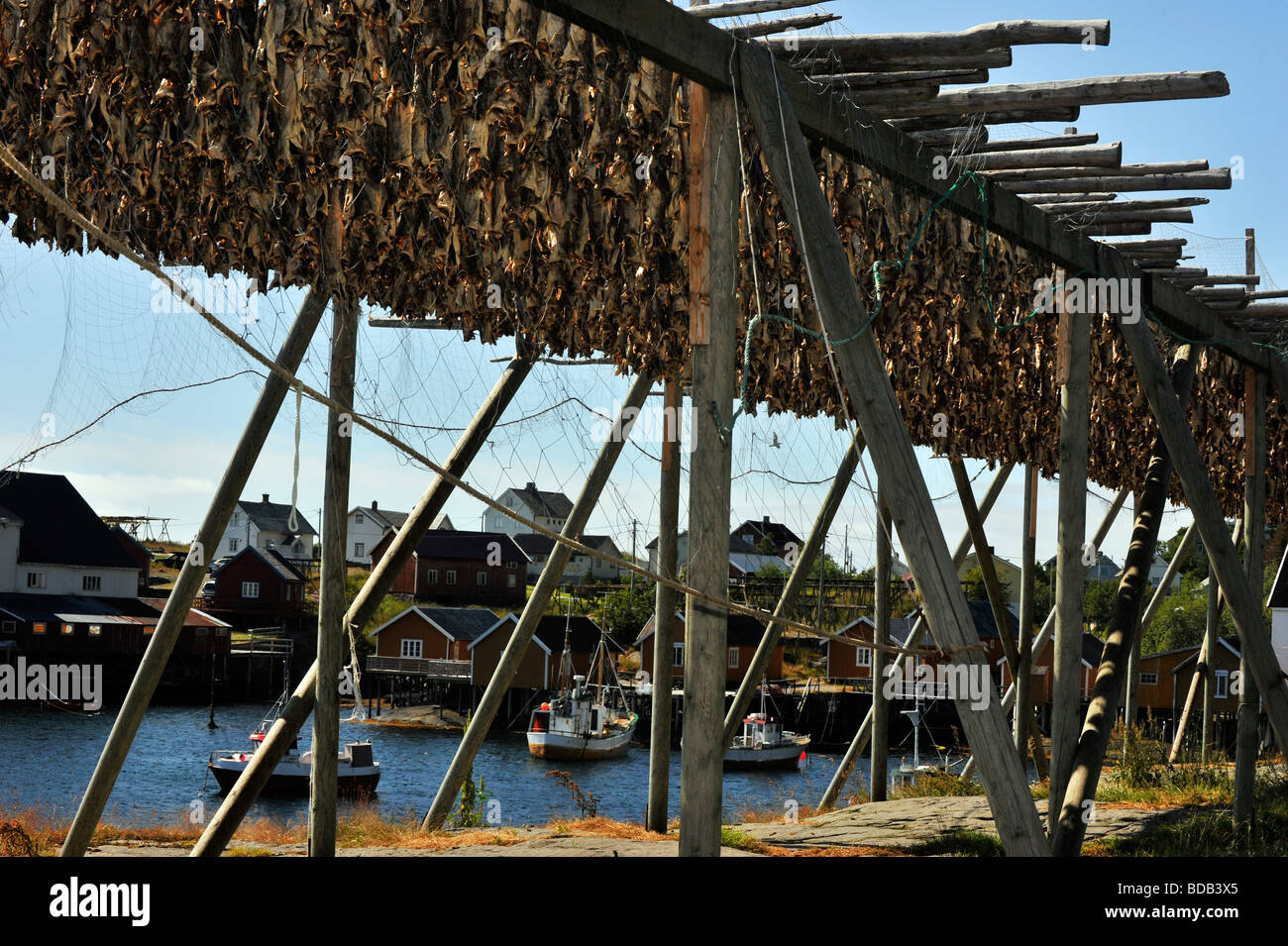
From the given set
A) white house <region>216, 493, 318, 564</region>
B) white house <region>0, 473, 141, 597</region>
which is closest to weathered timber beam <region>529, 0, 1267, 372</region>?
white house <region>0, 473, 141, 597</region>

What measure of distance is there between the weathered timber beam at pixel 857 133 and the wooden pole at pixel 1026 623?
669 centimetres

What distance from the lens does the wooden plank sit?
26.6ft

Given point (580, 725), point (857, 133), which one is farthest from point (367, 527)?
point (857, 133)

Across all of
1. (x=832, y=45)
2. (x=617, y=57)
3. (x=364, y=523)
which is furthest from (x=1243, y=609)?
(x=364, y=523)

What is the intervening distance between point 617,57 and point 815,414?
5318 millimetres

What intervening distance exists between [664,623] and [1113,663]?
5758mm

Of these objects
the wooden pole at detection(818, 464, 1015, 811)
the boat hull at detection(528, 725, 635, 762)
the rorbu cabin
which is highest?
the wooden pole at detection(818, 464, 1015, 811)

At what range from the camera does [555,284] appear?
777 centimetres

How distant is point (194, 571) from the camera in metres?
9.15

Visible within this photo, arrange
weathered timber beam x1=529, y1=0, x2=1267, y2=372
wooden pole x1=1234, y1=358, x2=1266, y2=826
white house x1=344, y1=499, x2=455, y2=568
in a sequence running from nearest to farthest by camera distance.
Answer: weathered timber beam x1=529, y1=0, x2=1267, y2=372 < wooden pole x1=1234, y1=358, x2=1266, y2=826 < white house x1=344, y1=499, x2=455, y2=568

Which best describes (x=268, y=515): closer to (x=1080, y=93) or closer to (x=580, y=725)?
(x=580, y=725)

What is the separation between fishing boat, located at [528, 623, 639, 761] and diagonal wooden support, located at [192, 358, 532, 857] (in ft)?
122

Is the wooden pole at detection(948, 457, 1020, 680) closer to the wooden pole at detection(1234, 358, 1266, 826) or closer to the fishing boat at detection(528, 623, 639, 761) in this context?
the wooden pole at detection(1234, 358, 1266, 826)
